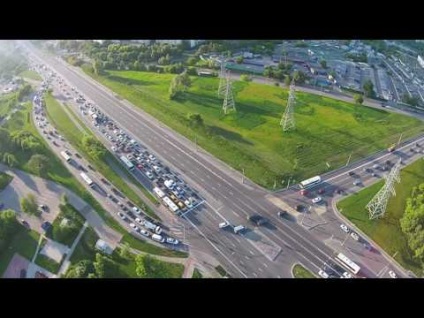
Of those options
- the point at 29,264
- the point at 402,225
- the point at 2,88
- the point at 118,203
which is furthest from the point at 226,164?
the point at 2,88

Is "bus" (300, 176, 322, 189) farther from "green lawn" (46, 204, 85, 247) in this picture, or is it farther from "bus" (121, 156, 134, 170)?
"green lawn" (46, 204, 85, 247)

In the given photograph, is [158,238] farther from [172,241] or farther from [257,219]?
[257,219]

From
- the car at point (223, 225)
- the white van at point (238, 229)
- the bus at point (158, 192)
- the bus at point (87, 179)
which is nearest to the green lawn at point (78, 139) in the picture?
the bus at point (87, 179)

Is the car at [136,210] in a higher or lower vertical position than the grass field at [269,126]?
lower

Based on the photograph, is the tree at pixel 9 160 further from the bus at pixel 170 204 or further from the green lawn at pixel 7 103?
the bus at pixel 170 204

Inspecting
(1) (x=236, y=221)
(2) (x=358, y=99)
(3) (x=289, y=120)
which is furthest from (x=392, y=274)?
(2) (x=358, y=99)
